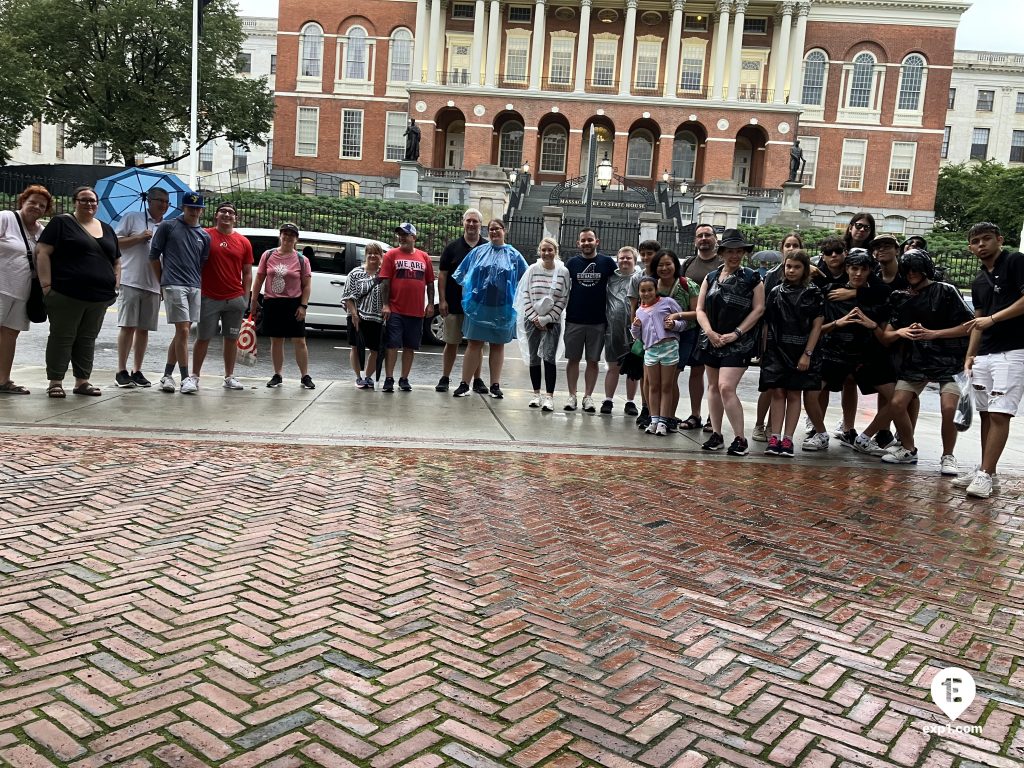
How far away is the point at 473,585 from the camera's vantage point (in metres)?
3.86

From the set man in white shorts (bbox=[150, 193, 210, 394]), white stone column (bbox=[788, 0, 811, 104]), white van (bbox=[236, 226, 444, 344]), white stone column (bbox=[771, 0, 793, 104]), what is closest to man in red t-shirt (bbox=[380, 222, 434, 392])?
man in white shorts (bbox=[150, 193, 210, 394])

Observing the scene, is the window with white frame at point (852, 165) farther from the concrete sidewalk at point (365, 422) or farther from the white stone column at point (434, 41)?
the concrete sidewalk at point (365, 422)

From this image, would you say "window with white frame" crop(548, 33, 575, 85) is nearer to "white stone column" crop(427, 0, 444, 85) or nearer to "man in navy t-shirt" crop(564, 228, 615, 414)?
"white stone column" crop(427, 0, 444, 85)

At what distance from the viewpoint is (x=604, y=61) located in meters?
51.0

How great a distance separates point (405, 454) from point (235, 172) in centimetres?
6391

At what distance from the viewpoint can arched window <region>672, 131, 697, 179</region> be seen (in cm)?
5034

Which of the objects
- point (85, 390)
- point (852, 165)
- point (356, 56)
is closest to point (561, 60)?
point (356, 56)

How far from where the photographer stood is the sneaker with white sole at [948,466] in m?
6.93

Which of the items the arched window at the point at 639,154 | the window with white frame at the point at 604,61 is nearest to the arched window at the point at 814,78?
the arched window at the point at 639,154

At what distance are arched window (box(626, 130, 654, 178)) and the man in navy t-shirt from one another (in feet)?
144

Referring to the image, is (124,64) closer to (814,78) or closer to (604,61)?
(604,61)

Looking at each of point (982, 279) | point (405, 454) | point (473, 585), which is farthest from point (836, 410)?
point (473, 585)

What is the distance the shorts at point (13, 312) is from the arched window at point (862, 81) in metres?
53.4

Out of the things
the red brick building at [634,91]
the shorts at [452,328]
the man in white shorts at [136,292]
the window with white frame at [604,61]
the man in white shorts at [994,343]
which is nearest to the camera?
the man in white shorts at [994,343]
